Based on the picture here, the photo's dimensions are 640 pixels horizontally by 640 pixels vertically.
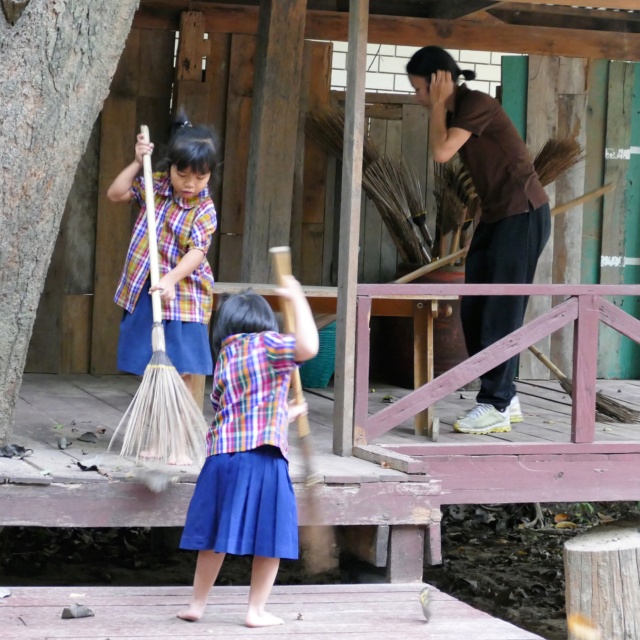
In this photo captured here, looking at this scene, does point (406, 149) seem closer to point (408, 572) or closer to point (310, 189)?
point (310, 189)

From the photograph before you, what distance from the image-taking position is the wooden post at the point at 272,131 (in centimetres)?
669

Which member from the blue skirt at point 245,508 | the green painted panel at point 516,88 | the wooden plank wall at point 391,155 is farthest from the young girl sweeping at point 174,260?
the green painted panel at point 516,88

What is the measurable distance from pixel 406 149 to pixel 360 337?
307 cm

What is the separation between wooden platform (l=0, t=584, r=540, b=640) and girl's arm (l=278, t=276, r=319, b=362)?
3.22 ft

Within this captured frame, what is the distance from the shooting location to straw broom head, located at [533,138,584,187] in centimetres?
749

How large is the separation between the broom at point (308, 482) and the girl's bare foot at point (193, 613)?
22.9 inches

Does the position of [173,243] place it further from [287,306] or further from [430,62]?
[430,62]

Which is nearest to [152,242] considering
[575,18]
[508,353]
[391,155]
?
[508,353]

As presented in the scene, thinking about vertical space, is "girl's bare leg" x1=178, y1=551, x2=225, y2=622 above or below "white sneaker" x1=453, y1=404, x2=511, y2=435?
below

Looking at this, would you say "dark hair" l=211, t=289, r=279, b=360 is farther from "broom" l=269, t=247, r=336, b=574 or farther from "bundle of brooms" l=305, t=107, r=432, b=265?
"bundle of brooms" l=305, t=107, r=432, b=265

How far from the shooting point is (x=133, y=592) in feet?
14.1

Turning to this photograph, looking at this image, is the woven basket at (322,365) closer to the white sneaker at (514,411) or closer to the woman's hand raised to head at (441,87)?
the white sneaker at (514,411)

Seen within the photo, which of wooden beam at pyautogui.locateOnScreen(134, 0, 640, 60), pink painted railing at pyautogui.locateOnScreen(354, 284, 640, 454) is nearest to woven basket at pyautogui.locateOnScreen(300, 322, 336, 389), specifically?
wooden beam at pyautogui.locateOnScreen(134, 0, 640, 60)

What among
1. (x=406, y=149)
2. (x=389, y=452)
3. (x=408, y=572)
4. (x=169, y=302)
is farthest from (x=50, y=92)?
(x=406, y=149)
